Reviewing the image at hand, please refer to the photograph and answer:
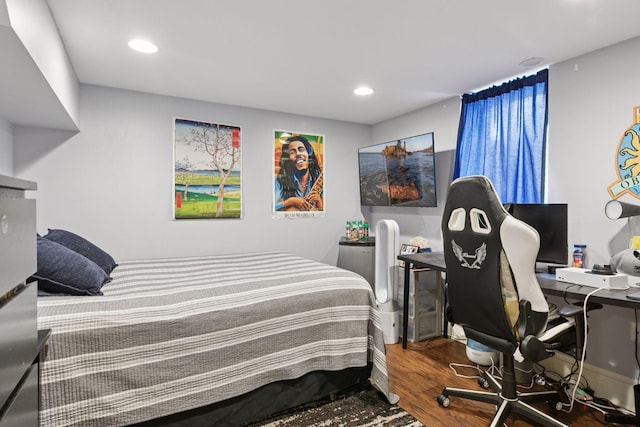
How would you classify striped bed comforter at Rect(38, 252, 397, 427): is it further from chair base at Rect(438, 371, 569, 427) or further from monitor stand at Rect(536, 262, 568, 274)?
monitor stand at Rect(536, 262, 568, 274)

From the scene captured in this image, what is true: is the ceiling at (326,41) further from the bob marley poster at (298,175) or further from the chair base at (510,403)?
the chair base at (510,403)

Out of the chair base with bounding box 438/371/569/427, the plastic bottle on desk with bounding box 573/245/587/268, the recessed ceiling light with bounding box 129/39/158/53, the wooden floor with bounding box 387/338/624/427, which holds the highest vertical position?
the recessed ceiling light with bounding box 129/39/158/53

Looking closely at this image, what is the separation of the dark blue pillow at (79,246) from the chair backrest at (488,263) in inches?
94.1

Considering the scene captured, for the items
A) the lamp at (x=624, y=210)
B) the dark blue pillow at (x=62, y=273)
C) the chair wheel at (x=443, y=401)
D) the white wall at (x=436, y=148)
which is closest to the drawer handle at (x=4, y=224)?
the dark blue pillow at (x=62, y=273)

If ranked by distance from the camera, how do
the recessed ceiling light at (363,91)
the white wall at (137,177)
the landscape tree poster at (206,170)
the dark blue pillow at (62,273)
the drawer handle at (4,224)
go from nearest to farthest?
the drawer handle at (4,224) → the dark blue pillow at (62,273) → the white wall at (137,177) → the recessed ceiling light at (363,91) → the landscape tree poster at (206,170)

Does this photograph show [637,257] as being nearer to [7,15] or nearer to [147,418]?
[147,418]

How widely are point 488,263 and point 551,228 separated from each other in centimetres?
106

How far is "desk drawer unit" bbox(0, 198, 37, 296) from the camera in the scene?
0.87 m

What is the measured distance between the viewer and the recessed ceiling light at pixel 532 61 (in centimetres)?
255

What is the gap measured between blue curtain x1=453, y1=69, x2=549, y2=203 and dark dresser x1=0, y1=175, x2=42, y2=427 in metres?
3.16

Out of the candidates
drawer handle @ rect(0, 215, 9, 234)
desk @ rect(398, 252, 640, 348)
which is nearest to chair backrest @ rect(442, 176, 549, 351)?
desk @ rect(398, 252, 640, 348)

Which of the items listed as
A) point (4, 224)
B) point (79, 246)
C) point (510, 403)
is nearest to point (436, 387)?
point (510, 403)

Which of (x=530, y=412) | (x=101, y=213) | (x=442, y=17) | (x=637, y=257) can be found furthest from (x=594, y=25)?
(x=101, y=213)

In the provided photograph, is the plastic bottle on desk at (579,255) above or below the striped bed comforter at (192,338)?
above
